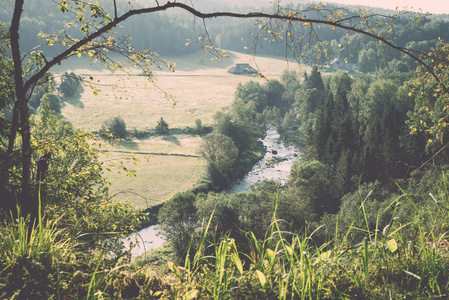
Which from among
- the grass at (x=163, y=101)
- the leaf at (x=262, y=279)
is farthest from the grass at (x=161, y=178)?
the leaf at (x=262, y=279)

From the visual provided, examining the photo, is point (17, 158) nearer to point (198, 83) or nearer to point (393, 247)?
point (393, 247)

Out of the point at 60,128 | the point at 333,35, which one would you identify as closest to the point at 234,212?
the point at 60,128

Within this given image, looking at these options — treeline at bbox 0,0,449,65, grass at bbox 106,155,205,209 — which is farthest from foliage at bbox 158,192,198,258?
treeline at bbox 0,0,449,65

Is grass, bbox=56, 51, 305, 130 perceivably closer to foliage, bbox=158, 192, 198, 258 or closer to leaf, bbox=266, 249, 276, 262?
foliage, bbox=158, 192, 198, 258

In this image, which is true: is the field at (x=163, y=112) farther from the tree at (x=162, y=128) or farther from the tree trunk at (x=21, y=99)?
the tree trunk at (x=21, y=99)

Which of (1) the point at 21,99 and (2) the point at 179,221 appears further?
(2) the point at 179,221

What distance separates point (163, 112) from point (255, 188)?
48.1m

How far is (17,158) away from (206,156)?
146 ft

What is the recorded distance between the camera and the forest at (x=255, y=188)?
2602 millimetres

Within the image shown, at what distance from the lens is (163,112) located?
258ft

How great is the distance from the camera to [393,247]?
2707 mm

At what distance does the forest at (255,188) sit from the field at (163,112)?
3465mm

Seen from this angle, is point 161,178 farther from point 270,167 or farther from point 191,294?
point 191,294

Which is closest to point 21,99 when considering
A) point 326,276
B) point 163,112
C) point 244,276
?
point 244,276
